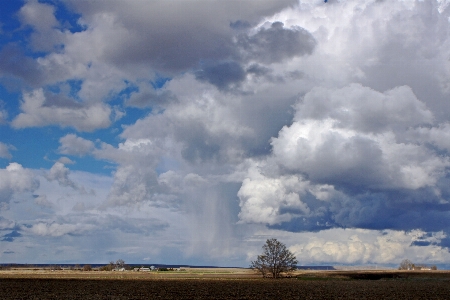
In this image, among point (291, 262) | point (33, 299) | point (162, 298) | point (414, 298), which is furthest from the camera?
point (291, 262)

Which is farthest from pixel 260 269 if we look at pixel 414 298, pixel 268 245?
pixel 414 298

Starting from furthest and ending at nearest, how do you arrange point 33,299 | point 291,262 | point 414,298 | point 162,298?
point 291,262, point 414,298, point 162,298, point 33,299

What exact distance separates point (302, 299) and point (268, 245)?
111m

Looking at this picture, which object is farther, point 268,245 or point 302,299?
point 268,245

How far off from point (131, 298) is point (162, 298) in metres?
4.90

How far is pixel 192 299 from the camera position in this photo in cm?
7594

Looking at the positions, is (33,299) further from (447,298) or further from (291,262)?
(291,262)

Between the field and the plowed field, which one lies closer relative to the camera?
the plowed field

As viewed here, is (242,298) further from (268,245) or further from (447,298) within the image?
(268,245)

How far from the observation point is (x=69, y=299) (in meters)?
73.8

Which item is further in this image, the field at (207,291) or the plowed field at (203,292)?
the field at (207,291)

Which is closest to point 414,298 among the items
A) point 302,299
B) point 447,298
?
point 447,298

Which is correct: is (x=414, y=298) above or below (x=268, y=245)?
below

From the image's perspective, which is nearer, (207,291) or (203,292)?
(203,292)
